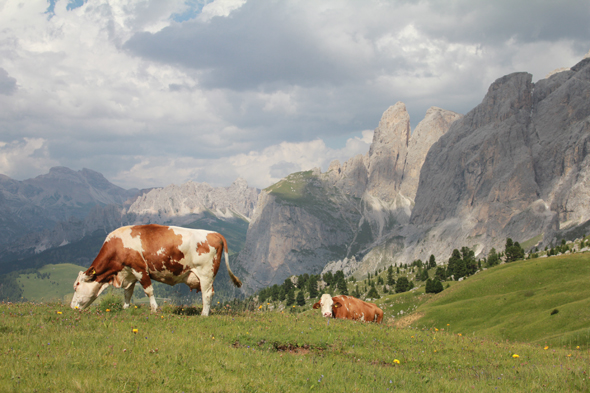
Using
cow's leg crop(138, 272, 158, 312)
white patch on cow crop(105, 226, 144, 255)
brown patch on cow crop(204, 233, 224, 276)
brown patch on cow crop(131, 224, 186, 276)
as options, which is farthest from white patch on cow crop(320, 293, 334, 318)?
white patch on cow crop(105, 226, 144, 255)

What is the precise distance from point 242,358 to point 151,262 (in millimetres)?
8892

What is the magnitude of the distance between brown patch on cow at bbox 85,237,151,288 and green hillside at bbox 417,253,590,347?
112 feet

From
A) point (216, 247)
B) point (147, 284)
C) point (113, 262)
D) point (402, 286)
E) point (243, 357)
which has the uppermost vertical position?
point (216, 247)

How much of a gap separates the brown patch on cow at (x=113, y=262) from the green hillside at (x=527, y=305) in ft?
112

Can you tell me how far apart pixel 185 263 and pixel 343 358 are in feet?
29.6

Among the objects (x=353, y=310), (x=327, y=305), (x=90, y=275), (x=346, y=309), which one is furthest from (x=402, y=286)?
(x=90, y=275)

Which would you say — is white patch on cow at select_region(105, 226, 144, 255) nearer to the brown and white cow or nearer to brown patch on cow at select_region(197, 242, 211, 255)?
the brown and white cow

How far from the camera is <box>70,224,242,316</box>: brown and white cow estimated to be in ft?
58.7

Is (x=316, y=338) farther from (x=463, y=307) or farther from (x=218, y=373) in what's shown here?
(x=463, y=307)

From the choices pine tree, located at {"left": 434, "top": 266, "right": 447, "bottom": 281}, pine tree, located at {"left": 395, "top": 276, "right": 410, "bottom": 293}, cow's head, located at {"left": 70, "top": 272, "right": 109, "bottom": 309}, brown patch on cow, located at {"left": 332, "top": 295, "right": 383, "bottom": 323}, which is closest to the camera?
cow's head, located at {"left": 70, "top": 272, "right": 109, "bottom": 309}

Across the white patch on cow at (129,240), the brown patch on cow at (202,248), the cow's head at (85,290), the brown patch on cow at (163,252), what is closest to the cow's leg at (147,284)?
the brown patch on cow at (163,252)

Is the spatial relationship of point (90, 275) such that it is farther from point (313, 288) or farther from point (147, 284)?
point (313, 288)

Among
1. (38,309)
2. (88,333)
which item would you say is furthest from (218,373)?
(38,309)

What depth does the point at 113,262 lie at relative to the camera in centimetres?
1816
